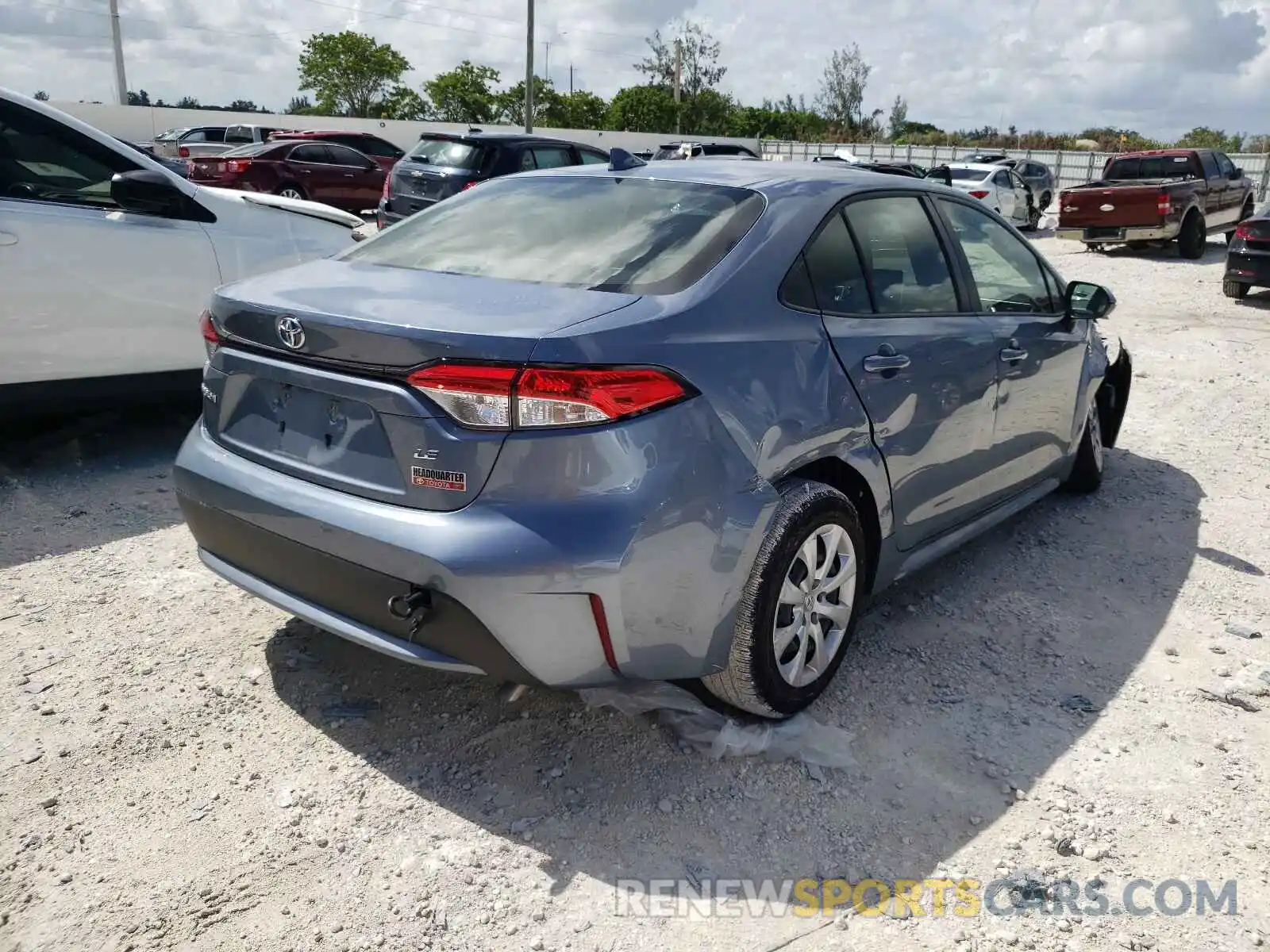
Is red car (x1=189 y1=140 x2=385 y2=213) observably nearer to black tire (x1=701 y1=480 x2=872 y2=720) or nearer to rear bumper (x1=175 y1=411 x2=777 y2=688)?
rear bumper (x1=175 y1=411 x2=777 y2=688)

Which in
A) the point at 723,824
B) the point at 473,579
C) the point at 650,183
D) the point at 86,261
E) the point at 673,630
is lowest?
the point at 723,824

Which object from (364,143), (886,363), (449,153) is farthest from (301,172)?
(886,363)

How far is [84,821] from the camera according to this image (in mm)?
2611

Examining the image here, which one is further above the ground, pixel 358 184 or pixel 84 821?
pixel 358 184

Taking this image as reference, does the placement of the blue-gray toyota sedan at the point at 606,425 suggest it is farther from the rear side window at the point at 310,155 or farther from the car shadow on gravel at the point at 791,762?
the rear side window at the point at 310,155

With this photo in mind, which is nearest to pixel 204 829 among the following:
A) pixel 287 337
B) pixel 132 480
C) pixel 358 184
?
pixel 287 337

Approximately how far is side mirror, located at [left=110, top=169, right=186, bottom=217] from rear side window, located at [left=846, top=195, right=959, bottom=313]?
344 centimetres

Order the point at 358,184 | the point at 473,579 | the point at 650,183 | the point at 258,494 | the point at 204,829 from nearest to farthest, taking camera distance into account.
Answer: the point at 473,579, the point at 204,829, the point at 258,494, the point at 650,183, the point at 358,184

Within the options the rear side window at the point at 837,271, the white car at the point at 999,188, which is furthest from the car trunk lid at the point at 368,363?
the white car at the point at 999,188

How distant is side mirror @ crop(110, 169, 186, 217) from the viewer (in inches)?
191

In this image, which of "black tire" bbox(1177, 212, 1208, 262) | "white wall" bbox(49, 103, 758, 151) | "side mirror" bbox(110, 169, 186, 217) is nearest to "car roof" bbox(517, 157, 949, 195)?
"side mirror" bbox(110, 169, 186, 217)

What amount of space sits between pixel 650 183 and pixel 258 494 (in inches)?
62.3

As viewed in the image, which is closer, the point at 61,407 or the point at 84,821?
the point at 84,821

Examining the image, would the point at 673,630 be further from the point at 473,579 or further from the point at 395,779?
the point at 395,779
